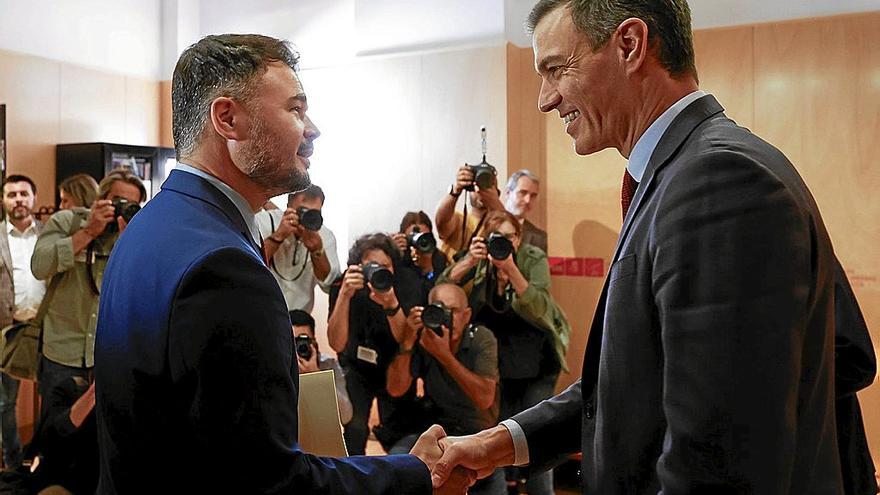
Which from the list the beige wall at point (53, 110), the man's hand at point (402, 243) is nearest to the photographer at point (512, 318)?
the man's hand at point (402, 243)

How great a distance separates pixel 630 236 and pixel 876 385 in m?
4.11

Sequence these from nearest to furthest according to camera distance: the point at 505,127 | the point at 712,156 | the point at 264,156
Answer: the point at 712,156, the point at 264,156, the point at 505,127

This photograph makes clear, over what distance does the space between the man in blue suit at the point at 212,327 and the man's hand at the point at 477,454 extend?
284 mm

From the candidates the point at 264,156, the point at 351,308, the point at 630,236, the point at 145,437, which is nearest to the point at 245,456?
the point at 145,437

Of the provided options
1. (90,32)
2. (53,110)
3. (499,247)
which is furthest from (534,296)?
(90,32)

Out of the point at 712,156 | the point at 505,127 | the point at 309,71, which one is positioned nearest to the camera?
the point at 712,156

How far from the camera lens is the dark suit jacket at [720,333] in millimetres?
942

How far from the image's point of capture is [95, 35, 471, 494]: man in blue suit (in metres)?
1.13

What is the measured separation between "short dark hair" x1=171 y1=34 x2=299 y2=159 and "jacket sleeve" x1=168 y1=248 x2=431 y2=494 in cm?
30

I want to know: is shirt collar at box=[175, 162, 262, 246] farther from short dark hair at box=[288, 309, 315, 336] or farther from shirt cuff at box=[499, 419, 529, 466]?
short dark hair at box=[288, 309, 315, 336]

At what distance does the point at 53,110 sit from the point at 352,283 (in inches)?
122

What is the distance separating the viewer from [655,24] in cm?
120

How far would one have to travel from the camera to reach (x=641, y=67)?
1.21 m

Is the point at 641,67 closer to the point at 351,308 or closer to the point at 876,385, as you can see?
the point at 351,308
